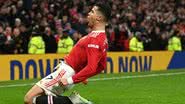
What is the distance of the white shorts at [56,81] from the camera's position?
8.54 meters

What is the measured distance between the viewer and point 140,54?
25.2m

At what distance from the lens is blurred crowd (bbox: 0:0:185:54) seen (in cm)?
2175

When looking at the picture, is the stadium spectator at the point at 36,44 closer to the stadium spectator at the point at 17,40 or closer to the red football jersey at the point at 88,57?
the stadium spectator at the point at 17,40

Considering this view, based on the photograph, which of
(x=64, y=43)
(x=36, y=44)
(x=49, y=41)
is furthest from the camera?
(x=64, y=43)

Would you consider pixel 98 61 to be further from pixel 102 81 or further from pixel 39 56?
pixel 39 56

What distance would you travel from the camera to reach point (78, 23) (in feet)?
83.0

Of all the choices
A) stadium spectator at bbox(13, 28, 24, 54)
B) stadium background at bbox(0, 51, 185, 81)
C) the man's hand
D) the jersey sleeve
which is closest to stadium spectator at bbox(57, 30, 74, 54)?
stadium background at bbox(0, 51, 185, 81)

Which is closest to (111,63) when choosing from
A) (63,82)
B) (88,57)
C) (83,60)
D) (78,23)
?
(78,23)

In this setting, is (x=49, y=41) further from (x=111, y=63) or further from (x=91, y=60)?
(x=91, y=60)

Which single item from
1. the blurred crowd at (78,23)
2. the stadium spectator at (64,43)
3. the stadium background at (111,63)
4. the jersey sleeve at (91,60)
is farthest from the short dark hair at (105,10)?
the stadium spectator at (64,43)

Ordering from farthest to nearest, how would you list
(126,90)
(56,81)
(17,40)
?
(17,40), (126,90), (56,81)

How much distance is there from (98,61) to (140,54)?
1688 centimetres

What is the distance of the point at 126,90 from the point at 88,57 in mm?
7860

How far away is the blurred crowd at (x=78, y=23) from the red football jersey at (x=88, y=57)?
8.94 m
